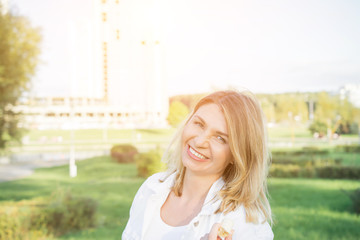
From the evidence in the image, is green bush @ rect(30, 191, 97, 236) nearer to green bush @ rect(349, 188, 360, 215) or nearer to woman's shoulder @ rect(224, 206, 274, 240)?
green bush @ rect(349, 188, 360, 215)

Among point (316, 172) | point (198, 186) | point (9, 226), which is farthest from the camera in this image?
point (316, 172)

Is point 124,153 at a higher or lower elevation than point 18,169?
higher

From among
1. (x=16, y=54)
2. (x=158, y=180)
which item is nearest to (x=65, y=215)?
(x=16, y=54)

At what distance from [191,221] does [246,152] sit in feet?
1.17

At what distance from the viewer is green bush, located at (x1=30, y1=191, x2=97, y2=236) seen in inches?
261

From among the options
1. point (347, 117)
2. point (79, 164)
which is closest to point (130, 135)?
point (79, 164)

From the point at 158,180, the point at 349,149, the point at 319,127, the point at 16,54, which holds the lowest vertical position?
the point at 349,149

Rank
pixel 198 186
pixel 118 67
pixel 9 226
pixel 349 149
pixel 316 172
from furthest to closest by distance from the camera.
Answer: pixel 118 67 → pixel 349 149 → pixel 316 172 → pixel 9 226 → pixel 198 186

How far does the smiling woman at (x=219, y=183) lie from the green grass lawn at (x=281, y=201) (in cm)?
517

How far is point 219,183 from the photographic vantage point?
1504 millimetres

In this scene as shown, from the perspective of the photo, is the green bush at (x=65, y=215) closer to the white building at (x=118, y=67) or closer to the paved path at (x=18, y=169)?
the paved path at (x=18, y=169)

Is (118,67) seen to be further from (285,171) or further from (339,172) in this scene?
(339,172)

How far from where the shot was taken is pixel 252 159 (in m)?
1.41

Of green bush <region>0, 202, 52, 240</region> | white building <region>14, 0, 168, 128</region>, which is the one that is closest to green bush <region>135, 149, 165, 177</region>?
green bush <region>0, 202, 52, 240</region>
